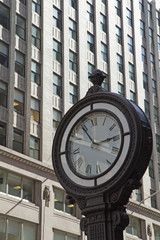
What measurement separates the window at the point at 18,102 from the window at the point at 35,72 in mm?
1911

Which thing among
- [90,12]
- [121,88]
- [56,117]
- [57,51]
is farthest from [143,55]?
[56,117]

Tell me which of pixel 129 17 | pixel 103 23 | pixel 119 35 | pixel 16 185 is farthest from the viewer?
pixel 129 17

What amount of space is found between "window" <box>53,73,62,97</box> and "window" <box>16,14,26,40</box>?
3.89m

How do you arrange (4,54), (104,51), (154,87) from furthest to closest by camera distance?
(154,87), (104,51), (4,54)

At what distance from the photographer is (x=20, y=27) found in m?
33.3

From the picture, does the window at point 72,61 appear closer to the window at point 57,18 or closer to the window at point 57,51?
the window at point 57,51

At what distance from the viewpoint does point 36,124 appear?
32125 mm

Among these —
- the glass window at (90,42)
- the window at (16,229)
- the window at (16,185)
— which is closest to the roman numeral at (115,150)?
the window at (16,229)

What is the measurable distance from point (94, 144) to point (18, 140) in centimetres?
2481

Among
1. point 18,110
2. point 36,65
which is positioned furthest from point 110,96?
point 36,65

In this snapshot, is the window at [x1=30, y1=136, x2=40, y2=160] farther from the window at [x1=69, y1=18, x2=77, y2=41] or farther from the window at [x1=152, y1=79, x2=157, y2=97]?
the window at [x1=152, y1=79, x2=157, y2=97]

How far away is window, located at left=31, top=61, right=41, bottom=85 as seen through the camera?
33344 mm

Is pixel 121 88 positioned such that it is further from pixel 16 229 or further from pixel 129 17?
pixel 16 229

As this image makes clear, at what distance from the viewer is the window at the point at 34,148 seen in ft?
102
